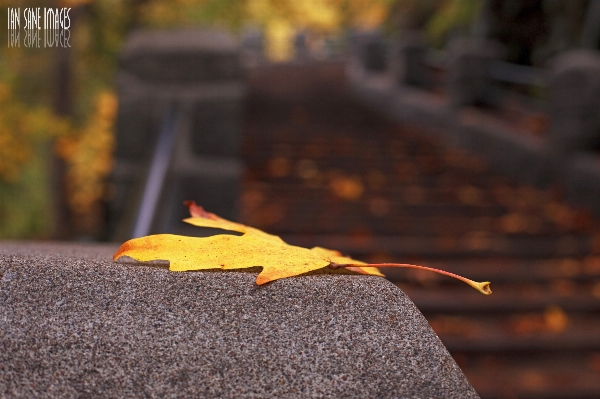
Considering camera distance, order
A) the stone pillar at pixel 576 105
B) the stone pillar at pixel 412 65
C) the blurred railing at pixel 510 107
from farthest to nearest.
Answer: the stone pillar at pixel 412 65, the blurred railing at pixel 510 107, the stone pillar at pixel 576 105

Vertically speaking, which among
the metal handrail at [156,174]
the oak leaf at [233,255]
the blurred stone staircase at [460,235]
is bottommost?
the blurred stone staircase at [460,235]

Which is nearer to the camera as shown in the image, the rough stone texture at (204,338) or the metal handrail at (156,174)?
the rough stone texture at (204,338)

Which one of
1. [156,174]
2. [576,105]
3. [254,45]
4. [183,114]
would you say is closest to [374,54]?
[576,105]

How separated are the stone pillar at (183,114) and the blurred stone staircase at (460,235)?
6.22 ft

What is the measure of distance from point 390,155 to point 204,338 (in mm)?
7884

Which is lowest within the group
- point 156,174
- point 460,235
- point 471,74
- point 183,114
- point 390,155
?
point 460,235

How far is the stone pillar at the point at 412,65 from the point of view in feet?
41.9

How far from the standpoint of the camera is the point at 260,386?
0.76 metres

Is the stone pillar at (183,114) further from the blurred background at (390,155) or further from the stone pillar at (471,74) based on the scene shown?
the stone pillar at (471,74)

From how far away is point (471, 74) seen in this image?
10070 mm

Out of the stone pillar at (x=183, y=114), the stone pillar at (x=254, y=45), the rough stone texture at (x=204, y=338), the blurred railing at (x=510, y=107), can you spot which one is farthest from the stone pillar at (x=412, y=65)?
the stone pillar at (x=254, y=45)

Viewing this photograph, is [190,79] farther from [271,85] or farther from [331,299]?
[271,85]

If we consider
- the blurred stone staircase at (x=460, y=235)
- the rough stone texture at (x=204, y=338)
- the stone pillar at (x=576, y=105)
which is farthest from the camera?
the stone pillar at (x=576, y=105)

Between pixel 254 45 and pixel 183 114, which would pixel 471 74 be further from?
pixel 254 45
